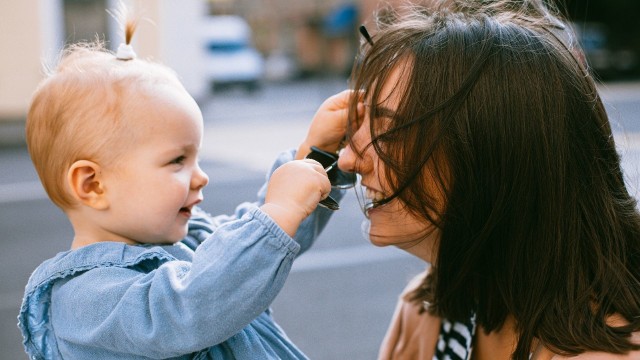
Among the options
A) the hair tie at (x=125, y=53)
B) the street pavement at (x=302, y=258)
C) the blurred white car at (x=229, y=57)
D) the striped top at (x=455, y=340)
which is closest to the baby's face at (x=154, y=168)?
the hair tie at (x=125, y=53)

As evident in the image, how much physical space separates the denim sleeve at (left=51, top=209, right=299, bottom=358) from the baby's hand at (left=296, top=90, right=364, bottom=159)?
1.71 feet

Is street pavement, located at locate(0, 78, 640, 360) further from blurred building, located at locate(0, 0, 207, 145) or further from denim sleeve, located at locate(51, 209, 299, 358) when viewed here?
blurred building, located at locate(0, 0, 207, 145)

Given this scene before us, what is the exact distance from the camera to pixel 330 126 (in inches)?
70.1

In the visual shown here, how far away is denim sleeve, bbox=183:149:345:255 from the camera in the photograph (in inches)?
66.2

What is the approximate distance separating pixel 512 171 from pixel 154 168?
27.3 inches

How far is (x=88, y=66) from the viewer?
4.97 ft

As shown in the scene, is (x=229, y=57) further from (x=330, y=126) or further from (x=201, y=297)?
(x=201, y=297)

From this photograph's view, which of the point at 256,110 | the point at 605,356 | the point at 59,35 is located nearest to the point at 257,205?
the point at 605,356

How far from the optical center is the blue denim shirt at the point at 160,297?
127 cm

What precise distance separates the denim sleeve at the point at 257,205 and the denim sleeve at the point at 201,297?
0.33 meters

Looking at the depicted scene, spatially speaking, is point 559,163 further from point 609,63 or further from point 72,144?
point 609,63

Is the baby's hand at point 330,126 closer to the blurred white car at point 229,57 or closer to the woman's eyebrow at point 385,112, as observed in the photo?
the woman's eyebrow at point 385,112

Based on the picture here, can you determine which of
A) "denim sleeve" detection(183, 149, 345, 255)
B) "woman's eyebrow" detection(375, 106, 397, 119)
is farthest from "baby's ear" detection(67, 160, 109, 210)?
"woman's eyebrow" detection(375, 106, 397, 119)

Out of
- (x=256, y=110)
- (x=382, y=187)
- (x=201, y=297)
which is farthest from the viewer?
Answer: (x=256, y=110)
